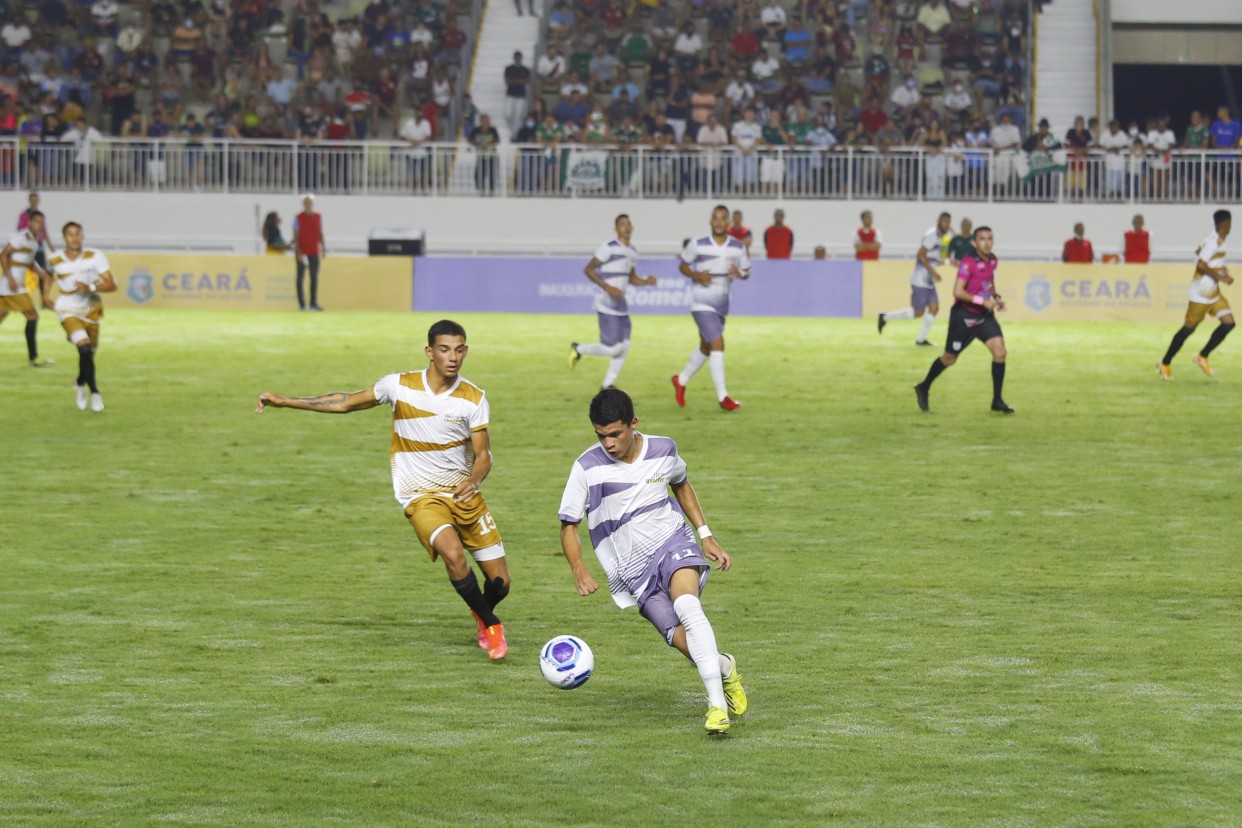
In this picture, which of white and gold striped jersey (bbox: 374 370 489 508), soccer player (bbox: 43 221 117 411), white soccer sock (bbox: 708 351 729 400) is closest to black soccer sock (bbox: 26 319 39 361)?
soccer player (bbox: 43 221 117 411)

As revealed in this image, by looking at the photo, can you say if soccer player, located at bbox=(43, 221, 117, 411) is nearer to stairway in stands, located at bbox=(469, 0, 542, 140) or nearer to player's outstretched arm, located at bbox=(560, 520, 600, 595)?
player's outstretched arm, located at bbox=(560, 520, 600, 595)

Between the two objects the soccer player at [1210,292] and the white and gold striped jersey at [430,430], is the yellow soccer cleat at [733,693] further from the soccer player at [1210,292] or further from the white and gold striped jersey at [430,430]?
the soccer player at [1210,292]

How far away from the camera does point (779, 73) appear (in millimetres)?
42188

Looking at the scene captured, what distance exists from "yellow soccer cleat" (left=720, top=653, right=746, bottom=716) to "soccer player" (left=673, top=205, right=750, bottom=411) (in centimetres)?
1235

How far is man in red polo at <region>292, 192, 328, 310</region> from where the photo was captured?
34.7 m

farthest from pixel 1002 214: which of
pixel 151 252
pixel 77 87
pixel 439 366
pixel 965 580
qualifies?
pixel 439 366

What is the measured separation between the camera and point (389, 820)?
6.41m

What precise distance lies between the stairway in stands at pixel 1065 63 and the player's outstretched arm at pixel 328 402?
33.8 m

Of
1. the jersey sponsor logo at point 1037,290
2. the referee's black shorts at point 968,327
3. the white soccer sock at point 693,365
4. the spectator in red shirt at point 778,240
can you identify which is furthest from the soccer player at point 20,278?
the jersey sponsor logo at point 1037,290

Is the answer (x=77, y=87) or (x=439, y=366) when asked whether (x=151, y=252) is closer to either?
(x=77, y=87)

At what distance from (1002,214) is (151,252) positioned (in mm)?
17350

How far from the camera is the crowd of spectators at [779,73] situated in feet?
131

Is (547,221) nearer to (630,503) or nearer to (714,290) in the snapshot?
(714,290)

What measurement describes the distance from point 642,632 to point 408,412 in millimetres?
1736
